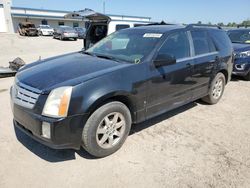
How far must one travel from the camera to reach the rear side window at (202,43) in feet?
15.3

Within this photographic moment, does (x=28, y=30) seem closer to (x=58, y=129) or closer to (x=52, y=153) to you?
(x=52, y=153)

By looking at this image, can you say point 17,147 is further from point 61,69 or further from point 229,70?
point 229,70

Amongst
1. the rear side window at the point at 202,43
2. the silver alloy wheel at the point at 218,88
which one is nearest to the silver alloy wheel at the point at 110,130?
the rear side window at the point at 202,43

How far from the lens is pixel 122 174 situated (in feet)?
9.91

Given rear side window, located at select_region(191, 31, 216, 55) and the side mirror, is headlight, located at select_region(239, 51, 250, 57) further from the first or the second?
the side mirror

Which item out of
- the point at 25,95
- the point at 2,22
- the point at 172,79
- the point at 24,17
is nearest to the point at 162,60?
the point at 172,79

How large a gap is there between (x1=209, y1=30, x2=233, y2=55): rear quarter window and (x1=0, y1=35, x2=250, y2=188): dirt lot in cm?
171

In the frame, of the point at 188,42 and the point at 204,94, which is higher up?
the point at 188,42

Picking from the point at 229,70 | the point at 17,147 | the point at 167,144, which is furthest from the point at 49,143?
the point at 229,70

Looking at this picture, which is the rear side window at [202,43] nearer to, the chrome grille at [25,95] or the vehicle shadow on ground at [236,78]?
the chrome grille at [25,95]

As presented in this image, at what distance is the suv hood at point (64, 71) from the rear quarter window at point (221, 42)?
8.97 feet

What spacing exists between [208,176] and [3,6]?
45644 millimetres

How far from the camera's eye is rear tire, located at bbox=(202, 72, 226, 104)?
5.29 meters

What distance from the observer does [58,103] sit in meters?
2.84
